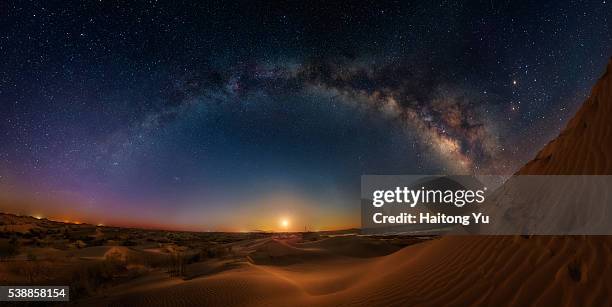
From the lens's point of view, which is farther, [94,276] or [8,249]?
[8,249]

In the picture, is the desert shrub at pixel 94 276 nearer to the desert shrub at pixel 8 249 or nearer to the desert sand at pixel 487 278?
the desert sand at pixel 487 278

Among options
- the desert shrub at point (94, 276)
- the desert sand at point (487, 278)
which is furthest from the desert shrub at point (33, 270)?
the desert sand at point (487, 278)

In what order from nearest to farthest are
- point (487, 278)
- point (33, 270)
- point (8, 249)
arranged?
1. point (487, 278)
2. point (33, 270)
3. point (8, 249)

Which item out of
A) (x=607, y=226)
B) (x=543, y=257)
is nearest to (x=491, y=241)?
(x=543, y=257)

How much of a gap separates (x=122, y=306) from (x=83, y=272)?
360 centimetres

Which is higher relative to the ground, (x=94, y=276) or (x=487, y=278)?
(x=487, y=278)

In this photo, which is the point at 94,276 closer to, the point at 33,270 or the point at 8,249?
the point at 33,270

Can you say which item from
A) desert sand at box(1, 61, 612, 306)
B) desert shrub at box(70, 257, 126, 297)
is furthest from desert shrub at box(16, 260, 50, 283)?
desert sand at box(1, 61, 612, 306)

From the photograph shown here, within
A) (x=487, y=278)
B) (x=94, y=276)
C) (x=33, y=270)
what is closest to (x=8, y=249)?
(x=33, y=270)

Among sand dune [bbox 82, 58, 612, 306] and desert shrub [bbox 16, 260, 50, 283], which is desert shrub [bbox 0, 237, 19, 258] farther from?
sand dune [bbox 82, 58, 612, 306]

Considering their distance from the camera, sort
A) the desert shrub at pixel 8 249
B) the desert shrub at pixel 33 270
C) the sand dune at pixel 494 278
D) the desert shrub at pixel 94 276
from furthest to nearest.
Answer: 1. the desert shrub at pixel 8 249
2. the desert shrub at pixel 33 270
3. the desert shrub at pixel 94 276
4. the sand dune at pixel 494 278

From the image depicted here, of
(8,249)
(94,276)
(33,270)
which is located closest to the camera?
(94,276)

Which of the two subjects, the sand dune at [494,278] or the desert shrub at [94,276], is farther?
the desert shrub at [94,276]

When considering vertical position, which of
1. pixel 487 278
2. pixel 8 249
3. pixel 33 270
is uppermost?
pixel 487 278
